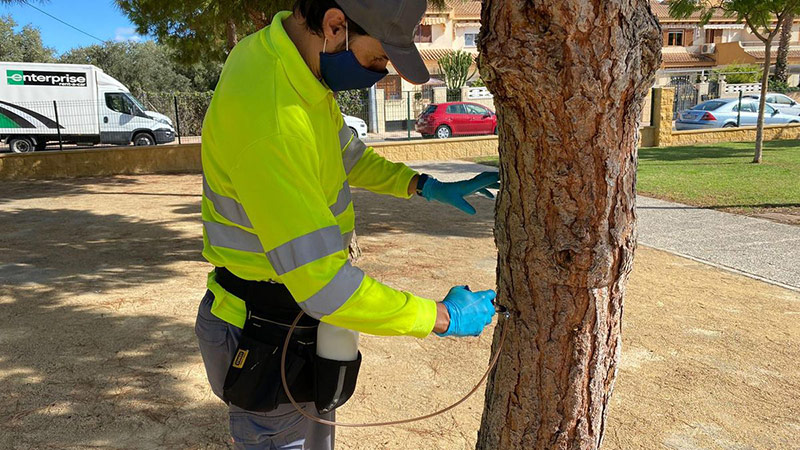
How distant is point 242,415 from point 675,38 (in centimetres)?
5099

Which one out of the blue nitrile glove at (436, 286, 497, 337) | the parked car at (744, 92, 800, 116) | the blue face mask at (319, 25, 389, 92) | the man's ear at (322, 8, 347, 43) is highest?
the parked car at (744, 92, 800, 116)

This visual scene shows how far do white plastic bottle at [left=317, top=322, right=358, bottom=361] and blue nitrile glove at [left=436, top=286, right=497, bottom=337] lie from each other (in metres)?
0.27

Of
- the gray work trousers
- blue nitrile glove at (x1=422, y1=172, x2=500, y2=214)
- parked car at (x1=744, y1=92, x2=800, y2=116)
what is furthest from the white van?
parked car at (x1=744, y1=92, x2=800, y2=116)

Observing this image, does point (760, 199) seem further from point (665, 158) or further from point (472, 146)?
point (472, 146)

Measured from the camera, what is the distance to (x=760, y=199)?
28.8 ft

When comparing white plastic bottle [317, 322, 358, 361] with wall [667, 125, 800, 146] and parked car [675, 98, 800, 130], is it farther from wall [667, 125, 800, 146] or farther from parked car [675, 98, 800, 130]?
parked car [675, 98, 800, 130]

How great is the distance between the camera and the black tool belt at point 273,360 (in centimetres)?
173

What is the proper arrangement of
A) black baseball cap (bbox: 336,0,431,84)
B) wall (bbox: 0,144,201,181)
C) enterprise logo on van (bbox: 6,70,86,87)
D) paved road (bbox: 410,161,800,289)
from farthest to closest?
enterprise logo on van (bbox: 6,70,86,87) → wall (bbox: 0,144,201,181) → paved road (bbox: 410,161,800,289) → black baseball cap (bbox: 336,0,431,84)

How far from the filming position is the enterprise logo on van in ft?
57.9

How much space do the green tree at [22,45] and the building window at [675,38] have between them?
41310 mm

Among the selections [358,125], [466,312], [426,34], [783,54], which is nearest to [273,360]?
[466,312]

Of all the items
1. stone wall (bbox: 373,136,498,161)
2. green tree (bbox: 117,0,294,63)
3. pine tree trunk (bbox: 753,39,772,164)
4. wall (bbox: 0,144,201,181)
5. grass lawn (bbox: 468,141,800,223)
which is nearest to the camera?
green tree (bbox: 117,0,294,63)

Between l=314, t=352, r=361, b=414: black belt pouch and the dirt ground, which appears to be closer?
l=314, t=352, r=361, b=414: black belt pouch

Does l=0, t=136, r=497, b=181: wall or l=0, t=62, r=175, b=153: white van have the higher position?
l=0, t=62, r=175, b=153: white van
